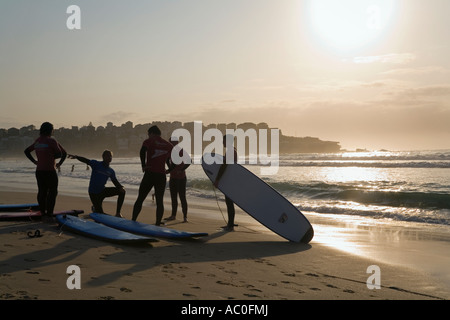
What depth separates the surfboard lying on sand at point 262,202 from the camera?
7625mm

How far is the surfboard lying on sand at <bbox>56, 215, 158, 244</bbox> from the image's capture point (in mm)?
6191

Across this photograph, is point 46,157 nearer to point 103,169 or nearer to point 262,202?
point 103,169

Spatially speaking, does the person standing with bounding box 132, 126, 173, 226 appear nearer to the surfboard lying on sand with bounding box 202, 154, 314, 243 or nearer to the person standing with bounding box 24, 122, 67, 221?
the surfboard lying on sand with bounding box 202, 154, 314, 243

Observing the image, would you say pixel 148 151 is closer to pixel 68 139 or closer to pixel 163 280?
pixel 163 280

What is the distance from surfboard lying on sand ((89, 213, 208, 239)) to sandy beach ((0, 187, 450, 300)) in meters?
0.14

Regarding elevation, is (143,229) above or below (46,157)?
below

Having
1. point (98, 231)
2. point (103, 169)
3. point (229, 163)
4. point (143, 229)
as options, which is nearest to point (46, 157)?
point (103, 169)

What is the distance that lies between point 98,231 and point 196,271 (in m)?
2.22

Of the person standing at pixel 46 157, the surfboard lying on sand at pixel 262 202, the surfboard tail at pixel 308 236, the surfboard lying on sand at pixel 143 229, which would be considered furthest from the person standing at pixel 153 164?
the surfboard tail at pixel 308 236

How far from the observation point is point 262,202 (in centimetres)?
830

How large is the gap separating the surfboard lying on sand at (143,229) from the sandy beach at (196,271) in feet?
0.46

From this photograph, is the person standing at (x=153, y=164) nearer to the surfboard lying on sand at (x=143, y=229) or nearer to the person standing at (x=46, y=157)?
the surfboard lying on sand at (x=143, y=229)

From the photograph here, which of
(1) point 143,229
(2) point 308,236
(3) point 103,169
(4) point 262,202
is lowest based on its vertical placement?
(2) point 308,236
